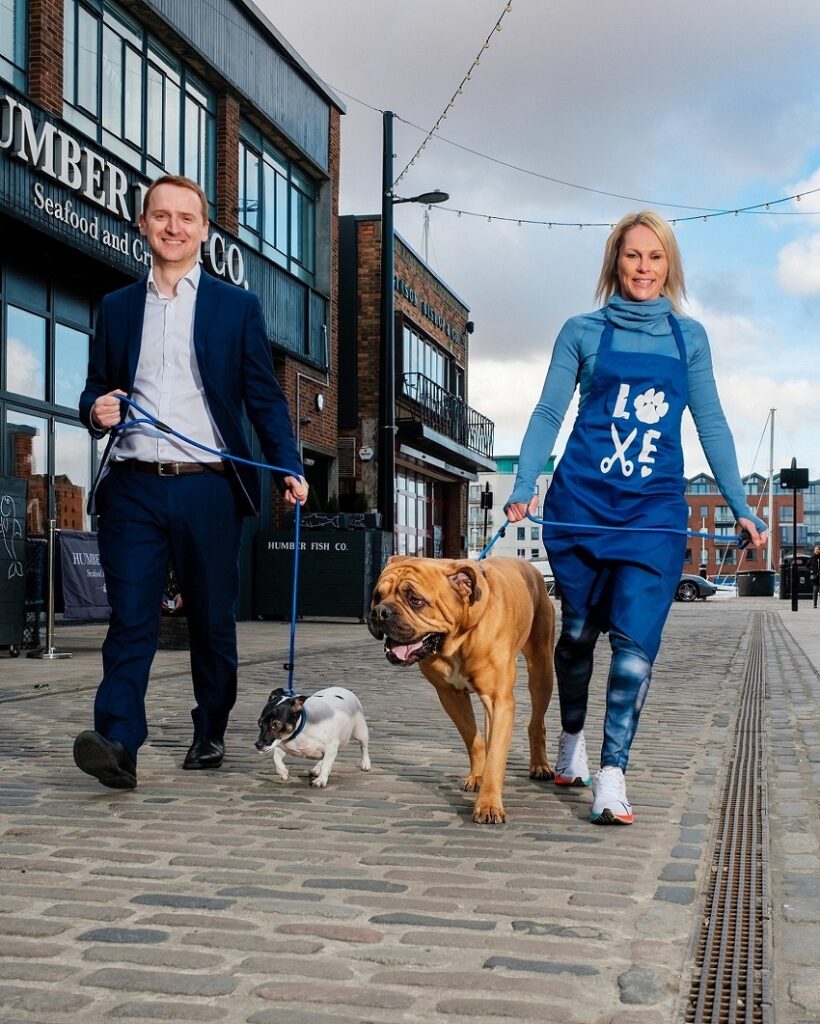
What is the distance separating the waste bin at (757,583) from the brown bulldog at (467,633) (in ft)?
147

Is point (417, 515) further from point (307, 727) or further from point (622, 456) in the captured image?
point (622, 456)

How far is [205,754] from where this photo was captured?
520cm

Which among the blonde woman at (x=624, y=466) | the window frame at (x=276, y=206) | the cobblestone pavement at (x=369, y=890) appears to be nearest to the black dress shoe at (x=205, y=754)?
the cobblestone pavement at (x=369, y=890)

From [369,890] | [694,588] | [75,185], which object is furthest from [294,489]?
Result: [694,588]

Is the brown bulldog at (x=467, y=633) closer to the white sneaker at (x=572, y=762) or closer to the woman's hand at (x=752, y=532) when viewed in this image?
the white sneaker at (x=572, y=762)

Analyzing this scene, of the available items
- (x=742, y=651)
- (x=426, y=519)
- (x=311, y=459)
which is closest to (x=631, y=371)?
(x=742, y=651)

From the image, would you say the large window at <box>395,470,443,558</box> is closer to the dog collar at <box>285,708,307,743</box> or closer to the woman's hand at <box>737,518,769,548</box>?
the dog collar at <box>285,708,307,743</box>

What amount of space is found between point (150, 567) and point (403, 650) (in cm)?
124

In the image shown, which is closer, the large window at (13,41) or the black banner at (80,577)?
the black banner at (80,577)

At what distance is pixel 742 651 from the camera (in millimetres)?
14219

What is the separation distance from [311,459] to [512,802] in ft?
65.6

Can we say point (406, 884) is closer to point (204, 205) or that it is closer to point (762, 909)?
point (762, 909)

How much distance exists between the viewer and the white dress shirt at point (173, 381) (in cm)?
472

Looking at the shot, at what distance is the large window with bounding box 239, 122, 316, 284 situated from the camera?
67.5 ft
